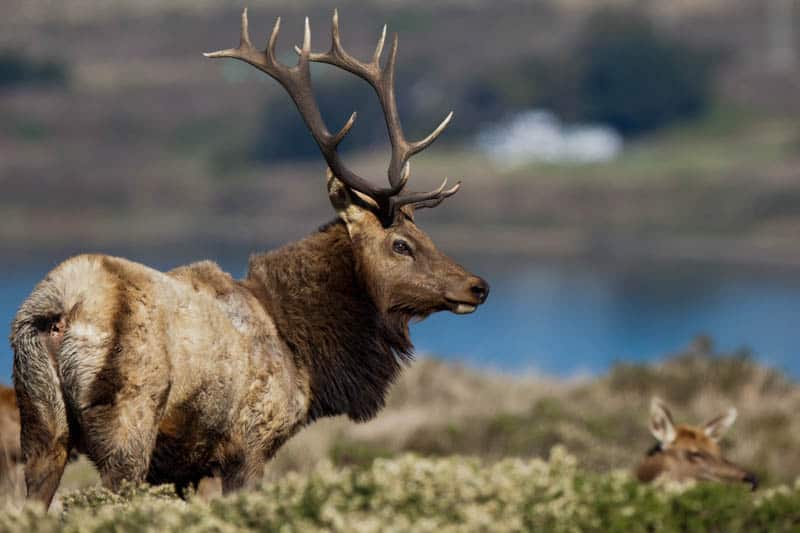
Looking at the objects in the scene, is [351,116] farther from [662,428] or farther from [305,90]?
[662,428]

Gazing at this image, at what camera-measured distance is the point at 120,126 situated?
336ft

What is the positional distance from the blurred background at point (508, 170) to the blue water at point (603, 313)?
21cm

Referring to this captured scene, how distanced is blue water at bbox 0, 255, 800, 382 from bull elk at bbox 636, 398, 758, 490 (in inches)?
1013

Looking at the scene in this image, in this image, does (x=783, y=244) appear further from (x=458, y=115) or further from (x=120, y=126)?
(x=120, y=126)

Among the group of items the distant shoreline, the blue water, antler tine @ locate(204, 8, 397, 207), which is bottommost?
antler tine @ locate(204, 8, 397, 207)

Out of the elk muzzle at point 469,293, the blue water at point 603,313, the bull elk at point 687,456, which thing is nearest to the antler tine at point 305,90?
the elk muzzle at point 469,293

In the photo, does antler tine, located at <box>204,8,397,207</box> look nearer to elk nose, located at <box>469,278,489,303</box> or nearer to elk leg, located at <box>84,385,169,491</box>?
elk nose, located at <box>469,278,489,303</box>

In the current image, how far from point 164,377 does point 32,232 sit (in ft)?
245

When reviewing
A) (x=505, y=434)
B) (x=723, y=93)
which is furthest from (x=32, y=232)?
(x=505, y=434)

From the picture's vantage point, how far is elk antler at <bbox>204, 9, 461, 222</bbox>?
7902 mm

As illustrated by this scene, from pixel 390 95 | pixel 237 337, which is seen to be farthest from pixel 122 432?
pixel 390 95

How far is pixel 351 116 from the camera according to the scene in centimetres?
776

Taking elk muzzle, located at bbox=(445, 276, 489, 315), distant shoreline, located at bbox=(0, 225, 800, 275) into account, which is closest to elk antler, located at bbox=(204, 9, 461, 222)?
elk muzzle, located at bbox=(445, 276, 489, 315)

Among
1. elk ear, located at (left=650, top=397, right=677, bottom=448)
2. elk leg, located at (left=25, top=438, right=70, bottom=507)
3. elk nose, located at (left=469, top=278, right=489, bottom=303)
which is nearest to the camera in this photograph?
elk leg, located at (left=25, top=438, right=70, bottom=507)
